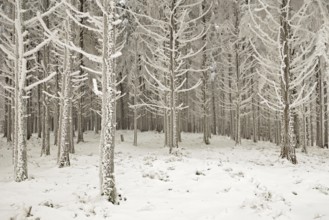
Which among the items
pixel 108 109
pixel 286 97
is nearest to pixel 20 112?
pixel 108 109

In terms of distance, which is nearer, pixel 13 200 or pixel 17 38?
pixel 13 200

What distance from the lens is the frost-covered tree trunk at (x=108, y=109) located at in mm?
7184

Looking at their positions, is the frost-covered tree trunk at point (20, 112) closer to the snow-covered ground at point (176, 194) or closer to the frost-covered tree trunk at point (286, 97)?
the snow-covered ground at point (176, 194)

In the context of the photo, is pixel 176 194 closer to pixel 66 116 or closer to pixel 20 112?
pixel 20 112

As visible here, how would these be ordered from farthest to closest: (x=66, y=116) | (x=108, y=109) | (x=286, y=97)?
(x=286, y=97) → (x=66, y=116) → (x=108, y=109)

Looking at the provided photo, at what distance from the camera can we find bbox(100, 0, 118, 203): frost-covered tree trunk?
7184 mm

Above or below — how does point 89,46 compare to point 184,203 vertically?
above

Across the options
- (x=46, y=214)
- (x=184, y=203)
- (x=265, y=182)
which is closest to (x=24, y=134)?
(x=46, y=214)

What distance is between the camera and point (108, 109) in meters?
7.39

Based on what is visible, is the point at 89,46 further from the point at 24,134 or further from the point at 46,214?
the point at 46,214

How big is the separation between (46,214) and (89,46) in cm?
2092

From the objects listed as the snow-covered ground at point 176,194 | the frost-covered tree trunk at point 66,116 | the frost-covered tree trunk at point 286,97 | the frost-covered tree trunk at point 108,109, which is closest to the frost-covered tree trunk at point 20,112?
the snow-covered ground at point 176,194

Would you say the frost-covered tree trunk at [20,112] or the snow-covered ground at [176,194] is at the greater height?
the frost-covered tree trunk at [20,112]

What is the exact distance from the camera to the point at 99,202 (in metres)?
6.82
